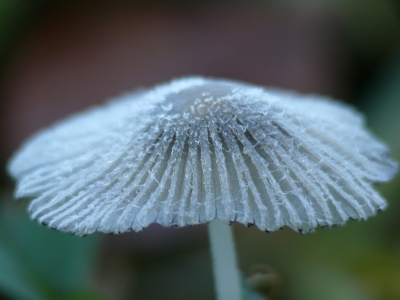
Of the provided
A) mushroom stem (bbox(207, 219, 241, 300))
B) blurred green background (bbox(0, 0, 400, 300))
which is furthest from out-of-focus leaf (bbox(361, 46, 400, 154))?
mushroom stem (bbox(207, 219, 241, 300))

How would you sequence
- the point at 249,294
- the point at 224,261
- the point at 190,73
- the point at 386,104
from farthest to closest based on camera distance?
the point at 190,73 → the point at 386,104 → the point at 249,294 → the point at 224,261

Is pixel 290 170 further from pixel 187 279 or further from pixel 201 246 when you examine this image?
pixel 201 246

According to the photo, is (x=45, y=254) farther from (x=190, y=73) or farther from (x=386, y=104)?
(x=386, y=104)

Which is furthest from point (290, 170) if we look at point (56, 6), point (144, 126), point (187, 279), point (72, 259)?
point (56, 6)

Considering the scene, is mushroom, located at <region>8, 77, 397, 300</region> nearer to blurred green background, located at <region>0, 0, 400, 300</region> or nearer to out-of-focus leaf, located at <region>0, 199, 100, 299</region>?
out-of-focus leaf, located at <region>0, 199, 100, 299</region>

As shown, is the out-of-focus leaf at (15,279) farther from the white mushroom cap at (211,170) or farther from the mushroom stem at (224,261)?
the mushroom stem at (224,261)

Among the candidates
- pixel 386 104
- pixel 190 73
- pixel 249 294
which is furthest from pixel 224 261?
pixel 190 73
